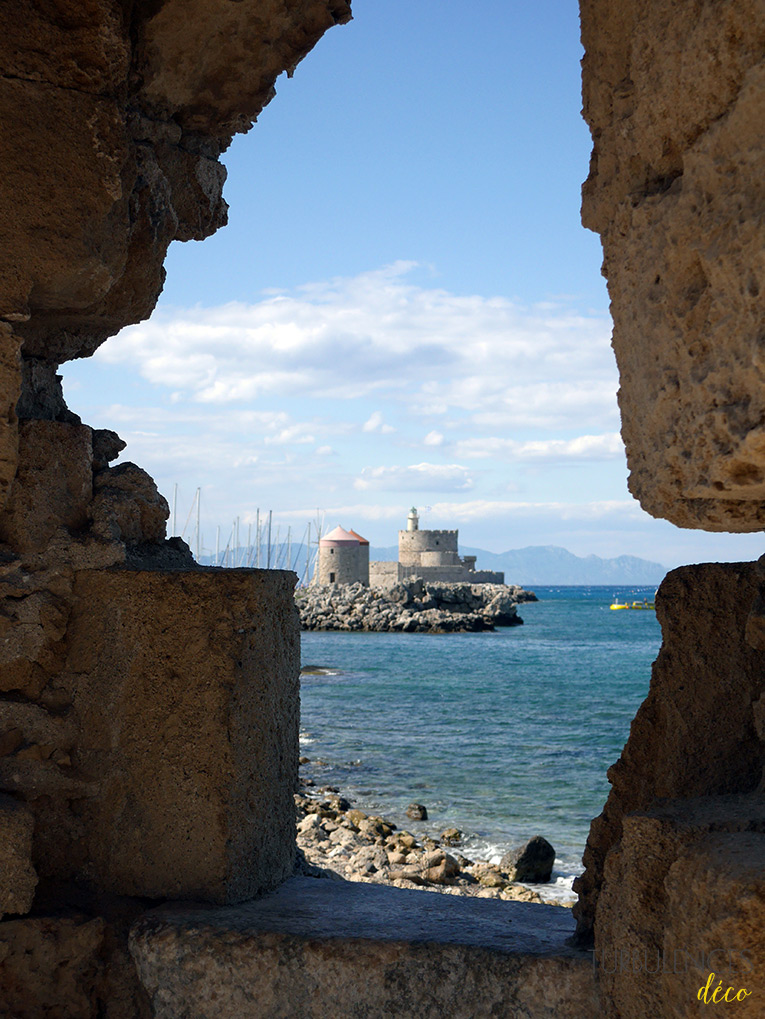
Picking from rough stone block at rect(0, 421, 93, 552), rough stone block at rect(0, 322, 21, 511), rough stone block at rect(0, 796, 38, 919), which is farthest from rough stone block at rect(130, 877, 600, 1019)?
rough stone block at rect(0, 322, 21, 511)

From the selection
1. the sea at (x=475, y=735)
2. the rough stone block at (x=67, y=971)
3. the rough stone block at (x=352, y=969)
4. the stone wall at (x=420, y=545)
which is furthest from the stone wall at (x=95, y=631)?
the stone wall at (x=420, y=545)

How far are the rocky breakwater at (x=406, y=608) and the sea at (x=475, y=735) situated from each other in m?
5.63

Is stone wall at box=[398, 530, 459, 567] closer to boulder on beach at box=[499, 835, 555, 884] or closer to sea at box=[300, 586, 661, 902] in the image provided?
sea at box=[300, 586, 661, 902]

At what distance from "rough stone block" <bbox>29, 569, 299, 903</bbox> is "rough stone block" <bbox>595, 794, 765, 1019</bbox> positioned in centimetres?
95

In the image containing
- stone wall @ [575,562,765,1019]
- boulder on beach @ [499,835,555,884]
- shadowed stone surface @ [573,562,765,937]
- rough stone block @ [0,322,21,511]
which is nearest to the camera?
stone wall @ [575,562,765,1019]

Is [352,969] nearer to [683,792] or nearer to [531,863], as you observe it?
[683,792]

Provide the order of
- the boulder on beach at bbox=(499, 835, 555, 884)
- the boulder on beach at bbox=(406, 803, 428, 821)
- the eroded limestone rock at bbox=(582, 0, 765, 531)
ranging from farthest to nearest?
the boulder on beach at bbox=(406, 803, 428, 821), the boulder on beach at bbox=(499, 835, 555, 884), the eroded limestone rock at bbox=(582, 0, 765, 531)

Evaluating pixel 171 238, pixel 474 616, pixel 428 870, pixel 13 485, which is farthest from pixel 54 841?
pixel 474 616

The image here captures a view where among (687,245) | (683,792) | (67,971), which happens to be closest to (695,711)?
(683,792)

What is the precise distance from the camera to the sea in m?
9.84

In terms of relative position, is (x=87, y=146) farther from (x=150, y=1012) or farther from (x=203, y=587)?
(x=150, y=1012)

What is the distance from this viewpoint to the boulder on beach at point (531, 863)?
7.33 metres

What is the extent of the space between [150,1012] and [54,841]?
1.59ft

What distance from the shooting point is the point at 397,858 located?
A: 23.5 feet
